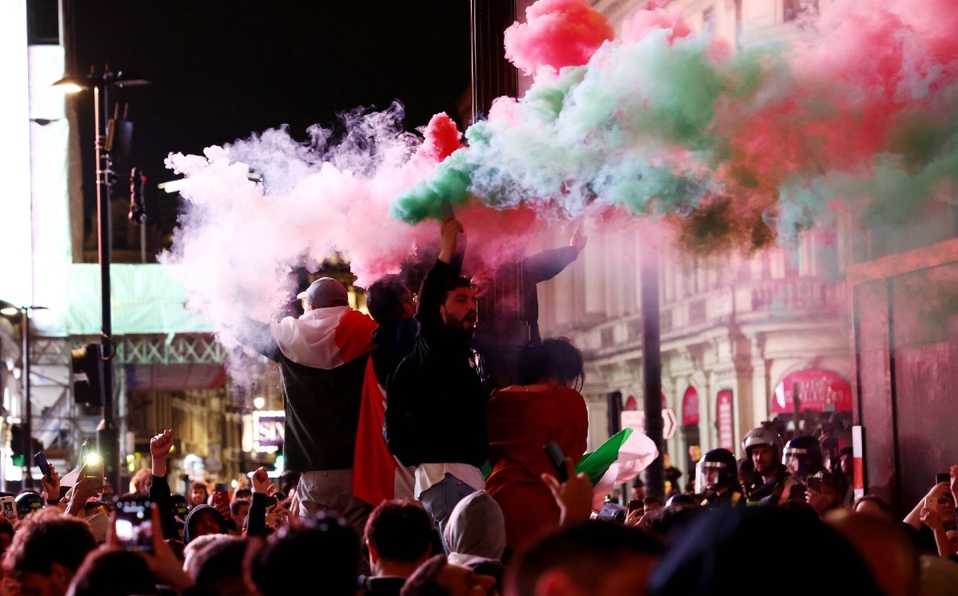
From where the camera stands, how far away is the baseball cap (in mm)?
7250

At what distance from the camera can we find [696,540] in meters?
1.81

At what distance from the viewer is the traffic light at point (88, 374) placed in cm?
1939

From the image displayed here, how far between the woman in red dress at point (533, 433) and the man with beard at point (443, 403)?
0.25 m

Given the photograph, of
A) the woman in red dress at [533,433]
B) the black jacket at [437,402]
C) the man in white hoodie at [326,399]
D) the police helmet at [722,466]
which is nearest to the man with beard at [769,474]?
the police helmet at [722,466]

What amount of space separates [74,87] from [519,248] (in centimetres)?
1441

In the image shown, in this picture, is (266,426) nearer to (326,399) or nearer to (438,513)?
(326,399)

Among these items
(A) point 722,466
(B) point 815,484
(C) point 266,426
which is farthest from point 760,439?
(C) point 266,426

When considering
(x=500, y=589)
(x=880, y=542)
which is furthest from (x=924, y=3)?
(x=880, y=542)

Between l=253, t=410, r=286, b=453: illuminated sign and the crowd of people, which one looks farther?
l=253, t=410, r=286, b=453: illuminated sign

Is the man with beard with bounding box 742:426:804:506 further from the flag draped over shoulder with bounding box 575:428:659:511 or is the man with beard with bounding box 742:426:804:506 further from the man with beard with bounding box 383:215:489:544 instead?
the man with beard with bounding box 383:215:489:544

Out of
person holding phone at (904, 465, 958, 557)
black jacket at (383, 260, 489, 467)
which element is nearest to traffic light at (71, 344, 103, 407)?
black jacket at (383, 260, 489, 467)

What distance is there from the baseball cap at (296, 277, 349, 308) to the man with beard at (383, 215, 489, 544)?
1.09 metres

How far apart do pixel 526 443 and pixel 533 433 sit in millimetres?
63

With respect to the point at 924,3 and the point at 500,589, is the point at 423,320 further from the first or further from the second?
the point at 924,3
